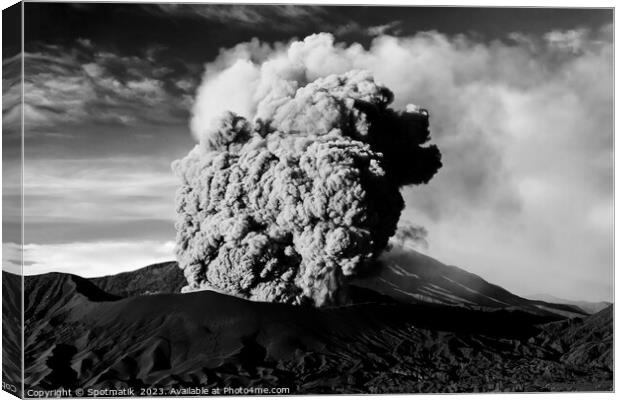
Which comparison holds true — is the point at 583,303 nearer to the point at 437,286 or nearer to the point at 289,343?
the point at 437,286

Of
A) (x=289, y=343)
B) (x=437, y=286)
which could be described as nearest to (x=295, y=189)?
(x=289, y=343)

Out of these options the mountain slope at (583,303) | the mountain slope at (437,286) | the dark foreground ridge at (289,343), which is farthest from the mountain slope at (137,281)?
the mountain slope at (583,303)

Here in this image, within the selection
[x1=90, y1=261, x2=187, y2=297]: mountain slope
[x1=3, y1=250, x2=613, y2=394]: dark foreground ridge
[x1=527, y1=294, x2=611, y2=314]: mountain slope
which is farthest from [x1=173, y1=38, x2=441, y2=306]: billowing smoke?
[x1=527, y1=294, x2=611, y2=314]: mountain slope

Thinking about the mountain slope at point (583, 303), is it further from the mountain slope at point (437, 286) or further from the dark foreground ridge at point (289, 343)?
the dark foreground ridge at point (289, 343)

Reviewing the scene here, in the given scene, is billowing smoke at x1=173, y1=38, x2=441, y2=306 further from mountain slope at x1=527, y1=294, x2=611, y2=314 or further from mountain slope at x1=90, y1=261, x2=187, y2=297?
mountain slope at x1=527, y1=294, x2=611, y2=314

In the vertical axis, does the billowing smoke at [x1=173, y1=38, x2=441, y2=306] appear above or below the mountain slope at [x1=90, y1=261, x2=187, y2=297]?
above

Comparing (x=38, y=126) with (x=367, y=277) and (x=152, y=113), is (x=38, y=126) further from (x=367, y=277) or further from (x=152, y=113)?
(x=367, y=277)

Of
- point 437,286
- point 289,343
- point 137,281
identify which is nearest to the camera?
point 289,343
